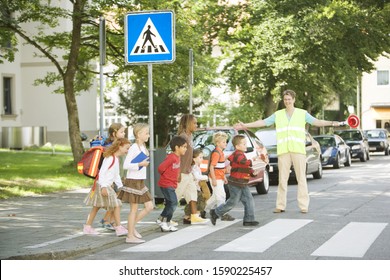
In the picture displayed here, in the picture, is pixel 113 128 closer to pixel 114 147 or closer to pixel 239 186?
pixel 114 147

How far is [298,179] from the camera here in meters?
13.9

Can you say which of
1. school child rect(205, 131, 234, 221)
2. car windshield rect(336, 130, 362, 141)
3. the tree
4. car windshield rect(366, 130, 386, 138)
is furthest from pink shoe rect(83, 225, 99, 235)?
car windshield rect(366, 130, 386, 138)

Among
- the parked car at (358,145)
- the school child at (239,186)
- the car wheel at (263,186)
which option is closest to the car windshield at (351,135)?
the parked car at (358,145)

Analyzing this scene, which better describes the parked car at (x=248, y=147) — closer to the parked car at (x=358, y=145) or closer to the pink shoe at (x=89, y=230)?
the pink shoe at (x=89, y=230)

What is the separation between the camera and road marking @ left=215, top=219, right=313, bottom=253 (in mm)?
9625

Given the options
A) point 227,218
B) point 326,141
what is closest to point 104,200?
point 227,218

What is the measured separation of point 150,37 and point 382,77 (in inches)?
2247

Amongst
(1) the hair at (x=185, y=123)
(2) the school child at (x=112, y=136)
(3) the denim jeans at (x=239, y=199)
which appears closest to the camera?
(2) the school child at (x=112, y=136)

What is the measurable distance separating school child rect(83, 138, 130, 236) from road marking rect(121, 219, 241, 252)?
652 millimetres

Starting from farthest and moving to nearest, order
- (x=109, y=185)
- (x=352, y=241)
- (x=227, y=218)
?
1. (x=227, y=218)
2. (x=109, y=185)
3. (x=352, y=241)

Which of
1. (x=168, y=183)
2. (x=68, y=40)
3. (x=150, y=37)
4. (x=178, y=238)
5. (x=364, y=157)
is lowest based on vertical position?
(x=178, y=238)

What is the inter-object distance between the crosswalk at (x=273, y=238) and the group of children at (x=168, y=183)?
343mm

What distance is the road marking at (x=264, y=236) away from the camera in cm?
962

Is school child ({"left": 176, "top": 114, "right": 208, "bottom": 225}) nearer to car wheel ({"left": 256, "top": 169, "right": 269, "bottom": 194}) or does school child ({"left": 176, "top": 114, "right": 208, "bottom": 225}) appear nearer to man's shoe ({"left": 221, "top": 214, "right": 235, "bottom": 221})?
man's shoe ({"left": 221, "top": 214, "right": 235, "bottom": 221})
